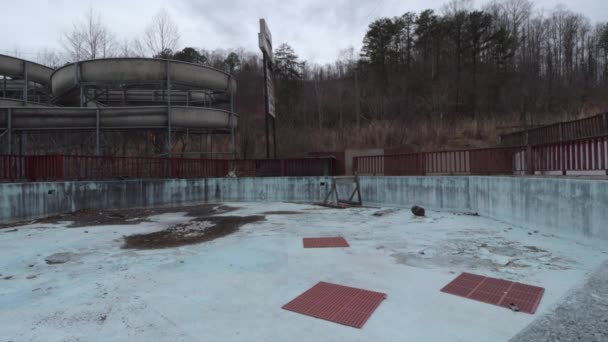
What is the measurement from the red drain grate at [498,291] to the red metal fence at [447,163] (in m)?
8.52

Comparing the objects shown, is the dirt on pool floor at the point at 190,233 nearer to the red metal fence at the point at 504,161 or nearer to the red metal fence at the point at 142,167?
the red metal fence at the point at 142,167

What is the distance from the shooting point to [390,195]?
48.4 ft

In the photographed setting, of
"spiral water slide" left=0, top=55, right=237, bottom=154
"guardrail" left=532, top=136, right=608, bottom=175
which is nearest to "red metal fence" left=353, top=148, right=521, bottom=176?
"guardrail" left=532, top=136, right=608, bottom=175

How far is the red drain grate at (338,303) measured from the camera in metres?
3.69

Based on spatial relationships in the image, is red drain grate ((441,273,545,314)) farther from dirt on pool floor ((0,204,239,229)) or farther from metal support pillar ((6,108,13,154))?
Answer: metal support pillar ((6,108,13,154))

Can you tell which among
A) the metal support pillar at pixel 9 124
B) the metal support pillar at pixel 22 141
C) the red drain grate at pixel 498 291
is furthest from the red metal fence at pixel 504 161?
the metal support pillar at pixel 22 141

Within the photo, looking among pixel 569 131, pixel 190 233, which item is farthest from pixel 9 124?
pixel 569 131

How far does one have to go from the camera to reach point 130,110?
60.0ft

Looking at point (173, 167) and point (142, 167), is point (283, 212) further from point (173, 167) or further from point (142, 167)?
point (142, 167)

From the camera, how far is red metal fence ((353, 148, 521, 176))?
1209 centimetres

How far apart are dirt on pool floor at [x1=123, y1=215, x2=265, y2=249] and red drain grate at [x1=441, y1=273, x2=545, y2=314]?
580 centimetres

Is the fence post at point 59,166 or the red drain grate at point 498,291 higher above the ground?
the fence post at point 59,166

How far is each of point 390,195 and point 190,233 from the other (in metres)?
9.25

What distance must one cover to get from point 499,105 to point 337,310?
42323 mm
